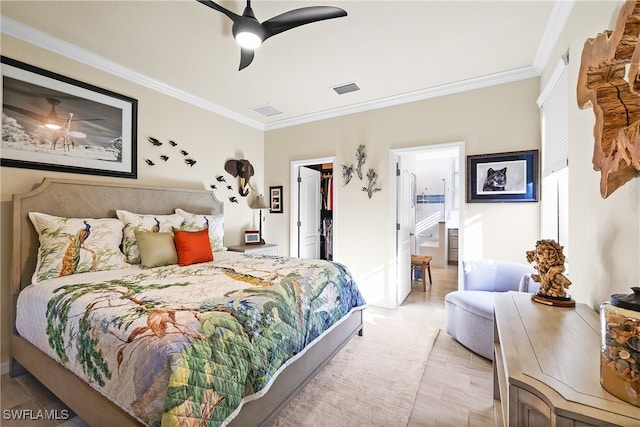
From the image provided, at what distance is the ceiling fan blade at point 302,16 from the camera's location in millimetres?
1739

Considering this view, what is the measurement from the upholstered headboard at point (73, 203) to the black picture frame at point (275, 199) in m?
1.53

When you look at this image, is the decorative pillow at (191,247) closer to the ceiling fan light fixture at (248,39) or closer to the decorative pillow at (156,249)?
the decorative pillow at (156,249)

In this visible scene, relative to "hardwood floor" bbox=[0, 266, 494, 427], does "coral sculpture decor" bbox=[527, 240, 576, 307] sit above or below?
above

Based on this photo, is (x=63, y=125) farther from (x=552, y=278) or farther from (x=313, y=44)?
(x=552, y=278)

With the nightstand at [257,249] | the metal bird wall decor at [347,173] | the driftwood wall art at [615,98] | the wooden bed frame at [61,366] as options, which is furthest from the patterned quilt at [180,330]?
the metal bird wall decor at [347,173]

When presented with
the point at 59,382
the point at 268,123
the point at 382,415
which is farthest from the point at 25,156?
the point at 382,415

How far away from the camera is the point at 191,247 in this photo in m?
2.63

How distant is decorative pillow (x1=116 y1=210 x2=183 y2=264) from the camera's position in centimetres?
250

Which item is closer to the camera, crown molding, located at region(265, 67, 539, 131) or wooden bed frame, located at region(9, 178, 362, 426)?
wooden bed frame, located at region(9, 178, 362, 426)

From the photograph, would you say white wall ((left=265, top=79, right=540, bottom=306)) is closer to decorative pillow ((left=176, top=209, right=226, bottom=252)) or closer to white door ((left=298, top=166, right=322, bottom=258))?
white door ((left=298, top=166, right=322, bottom=258))

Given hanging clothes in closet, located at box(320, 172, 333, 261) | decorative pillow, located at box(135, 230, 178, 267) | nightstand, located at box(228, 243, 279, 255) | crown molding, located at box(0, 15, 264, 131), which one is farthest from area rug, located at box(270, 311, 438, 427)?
crown molding, located at box(0, 15, 264, 131)

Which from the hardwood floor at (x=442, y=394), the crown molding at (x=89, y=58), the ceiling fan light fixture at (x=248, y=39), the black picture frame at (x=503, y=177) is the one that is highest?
the crown molding at (x=89, y=58)

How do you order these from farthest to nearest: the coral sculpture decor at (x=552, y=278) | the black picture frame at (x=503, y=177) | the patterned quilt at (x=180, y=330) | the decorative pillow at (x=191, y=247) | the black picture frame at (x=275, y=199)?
the black picture frame at (x=275, y=199), the black picture frame at (x=503, y=177), the decorative pillow at (x=191, y=247), the coral sculpture decor at (x=552, y=278), the patterned quilt at (x=180, y=330)

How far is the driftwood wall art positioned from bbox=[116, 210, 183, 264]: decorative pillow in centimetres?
320
